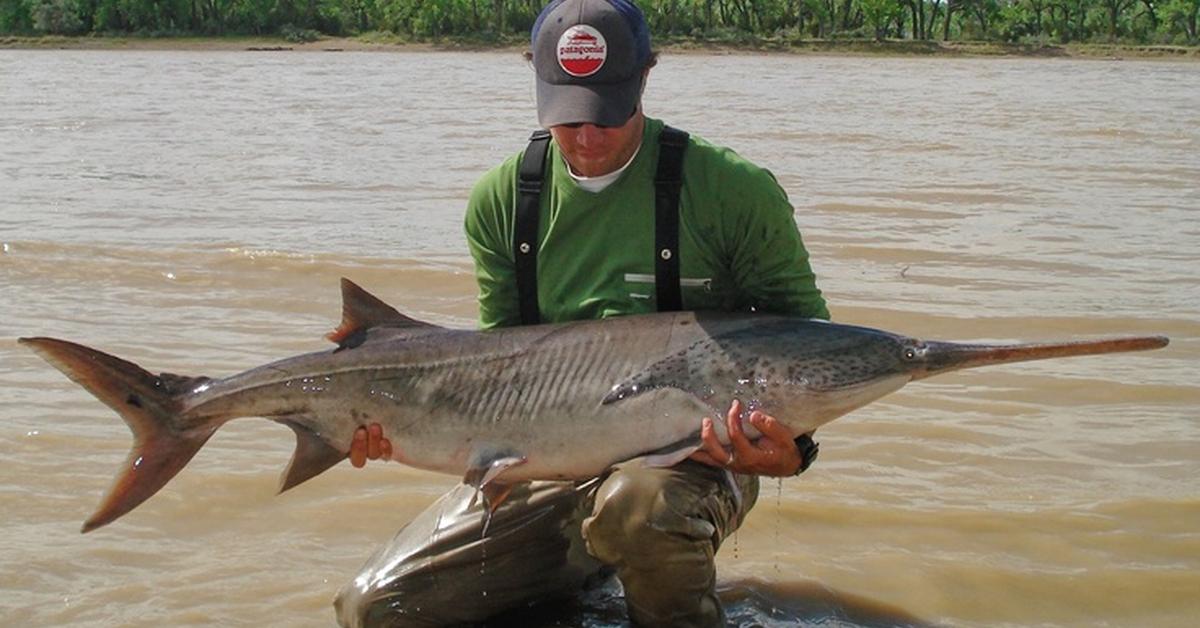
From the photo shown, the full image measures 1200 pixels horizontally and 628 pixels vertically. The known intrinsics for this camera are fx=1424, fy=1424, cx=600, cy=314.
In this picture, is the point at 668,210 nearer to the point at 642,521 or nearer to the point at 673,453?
the point at 673,453

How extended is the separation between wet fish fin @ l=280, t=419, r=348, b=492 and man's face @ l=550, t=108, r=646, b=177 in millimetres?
1038

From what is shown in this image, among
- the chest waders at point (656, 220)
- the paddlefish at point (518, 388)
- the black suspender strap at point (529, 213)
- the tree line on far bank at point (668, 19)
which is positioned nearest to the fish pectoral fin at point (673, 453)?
the paddlefish at point (518, 388)

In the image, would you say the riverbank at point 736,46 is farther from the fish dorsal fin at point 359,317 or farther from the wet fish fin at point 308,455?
the wet fish fin at point 308,455

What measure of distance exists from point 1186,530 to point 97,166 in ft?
41.0

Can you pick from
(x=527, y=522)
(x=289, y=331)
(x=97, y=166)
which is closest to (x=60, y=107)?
(x=97, y=166)

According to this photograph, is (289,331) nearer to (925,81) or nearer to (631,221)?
(631,221)

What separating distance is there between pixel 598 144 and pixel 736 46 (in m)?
67.0

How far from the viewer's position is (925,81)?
3662 centimetres

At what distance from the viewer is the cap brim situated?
3.80 metres

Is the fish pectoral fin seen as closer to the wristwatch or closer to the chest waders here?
the wristwatch

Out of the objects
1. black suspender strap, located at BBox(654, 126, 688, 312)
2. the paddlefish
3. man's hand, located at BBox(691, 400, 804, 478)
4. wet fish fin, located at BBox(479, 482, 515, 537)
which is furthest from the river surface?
black suspender strap, located at BBox(654, 126, 688, 312)

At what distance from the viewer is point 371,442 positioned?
154 inches

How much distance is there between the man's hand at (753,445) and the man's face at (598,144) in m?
0.79

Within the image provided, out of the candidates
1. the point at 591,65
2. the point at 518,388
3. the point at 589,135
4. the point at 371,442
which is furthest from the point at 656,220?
the point at 371,442
